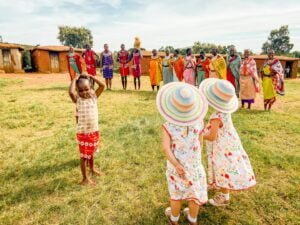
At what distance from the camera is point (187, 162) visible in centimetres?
278

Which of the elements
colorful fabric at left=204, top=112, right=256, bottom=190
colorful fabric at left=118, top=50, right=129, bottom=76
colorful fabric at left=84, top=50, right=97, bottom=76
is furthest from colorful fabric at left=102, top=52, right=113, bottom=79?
colorful fabric at left=204, top=112, right=256, bottom=190

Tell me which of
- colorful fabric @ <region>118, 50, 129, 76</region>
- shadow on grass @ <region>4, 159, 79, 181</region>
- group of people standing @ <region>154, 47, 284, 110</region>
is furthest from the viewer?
colorful fabric @ <region>118, 50, 129, 76</region>

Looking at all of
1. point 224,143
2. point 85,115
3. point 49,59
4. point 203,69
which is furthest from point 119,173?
point 49,59

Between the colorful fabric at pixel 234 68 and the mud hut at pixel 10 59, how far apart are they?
22007 millimetres

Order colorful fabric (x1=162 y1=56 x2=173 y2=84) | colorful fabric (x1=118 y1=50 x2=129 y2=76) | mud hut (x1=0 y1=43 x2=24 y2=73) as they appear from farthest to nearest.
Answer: mud hut (x1=0 y1=43 x2=24 y2=73), colorful fabric (x1=118 y1=50 x2=129 y2=76), colorful fabric (x1=162 y1=56 x2=173 y2=84)

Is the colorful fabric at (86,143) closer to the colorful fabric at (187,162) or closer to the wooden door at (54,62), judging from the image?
the colorful fabric at (187,162)

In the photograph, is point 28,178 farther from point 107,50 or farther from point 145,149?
point 107,50

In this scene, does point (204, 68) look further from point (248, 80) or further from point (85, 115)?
point (85, 115)

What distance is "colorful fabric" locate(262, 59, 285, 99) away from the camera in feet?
28.9

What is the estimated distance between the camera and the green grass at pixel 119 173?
3.42 meters

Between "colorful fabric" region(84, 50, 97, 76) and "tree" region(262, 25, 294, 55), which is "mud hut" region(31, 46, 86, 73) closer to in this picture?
"colorful fabric" region(84, 50, 97, 76)

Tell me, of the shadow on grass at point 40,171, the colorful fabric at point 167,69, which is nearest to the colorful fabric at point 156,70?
the colorful fabric at point 167,69

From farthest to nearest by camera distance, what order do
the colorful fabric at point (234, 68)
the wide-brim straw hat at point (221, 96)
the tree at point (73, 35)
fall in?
the tree at point (73, 35)
the colorful fabric at point (234, 68)
the wide-brim straw hat at point (221, 96)

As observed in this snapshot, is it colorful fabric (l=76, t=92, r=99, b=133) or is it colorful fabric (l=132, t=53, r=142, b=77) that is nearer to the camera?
colorful fabric (l=76, t=92, r=99, b=133)
